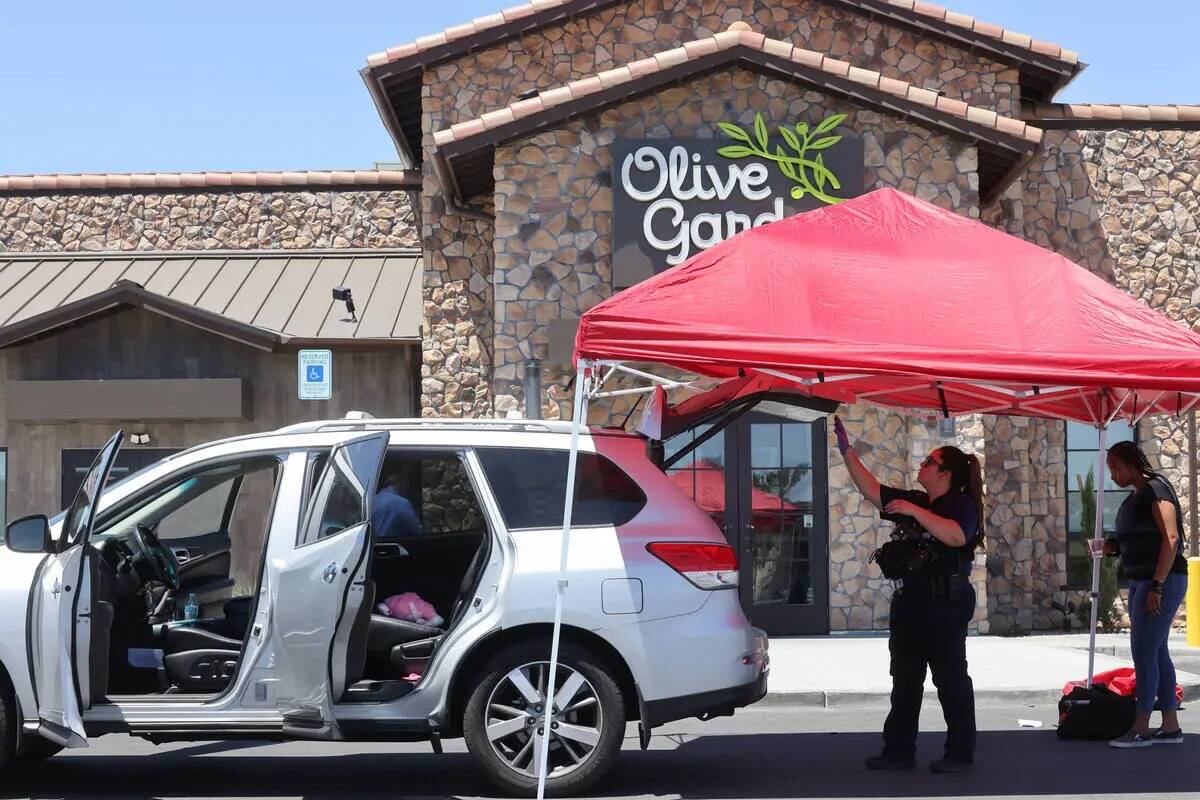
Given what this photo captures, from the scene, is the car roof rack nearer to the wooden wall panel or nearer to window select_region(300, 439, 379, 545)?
window select_region(300, 439, 379, 545)

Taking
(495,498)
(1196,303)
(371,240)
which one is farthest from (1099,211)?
(495,498)

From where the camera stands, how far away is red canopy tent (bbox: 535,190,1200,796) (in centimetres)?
746

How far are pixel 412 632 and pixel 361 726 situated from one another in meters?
0.73

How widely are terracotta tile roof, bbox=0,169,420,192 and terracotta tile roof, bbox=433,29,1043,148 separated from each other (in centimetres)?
344

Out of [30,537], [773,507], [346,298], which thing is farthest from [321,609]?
[346,298]

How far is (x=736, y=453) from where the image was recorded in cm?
1516

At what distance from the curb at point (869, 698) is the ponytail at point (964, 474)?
9.99ft

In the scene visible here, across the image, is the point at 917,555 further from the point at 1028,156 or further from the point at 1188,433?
the point at 1188,433

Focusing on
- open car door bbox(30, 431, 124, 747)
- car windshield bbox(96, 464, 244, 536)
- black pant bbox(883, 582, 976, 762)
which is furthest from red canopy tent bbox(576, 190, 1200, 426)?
open car door bbox(30, 431, 124, 747)

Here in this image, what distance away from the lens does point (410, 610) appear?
803 cm

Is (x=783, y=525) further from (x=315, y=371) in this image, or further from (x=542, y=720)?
(x=542, y=720)

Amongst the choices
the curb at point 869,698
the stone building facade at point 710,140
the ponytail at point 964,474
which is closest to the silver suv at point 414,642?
the ponytail at point 964,474

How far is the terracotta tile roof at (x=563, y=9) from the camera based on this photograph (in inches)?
646

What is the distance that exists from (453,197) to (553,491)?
9433 millimetres
